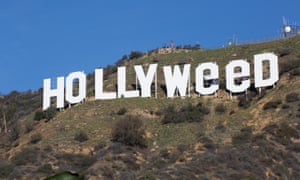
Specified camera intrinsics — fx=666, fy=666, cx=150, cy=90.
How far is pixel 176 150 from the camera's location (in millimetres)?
51125

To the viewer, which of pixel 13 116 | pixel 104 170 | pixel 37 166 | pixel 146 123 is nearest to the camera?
pixel 104 170

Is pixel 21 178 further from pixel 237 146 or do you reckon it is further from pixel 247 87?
pixel 247 87

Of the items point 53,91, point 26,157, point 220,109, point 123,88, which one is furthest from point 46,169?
point 220,109

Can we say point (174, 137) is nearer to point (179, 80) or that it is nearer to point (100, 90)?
point (179, 80)

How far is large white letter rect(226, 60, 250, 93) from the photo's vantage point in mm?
59156

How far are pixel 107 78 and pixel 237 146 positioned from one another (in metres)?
30.8

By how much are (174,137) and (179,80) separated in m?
7.53

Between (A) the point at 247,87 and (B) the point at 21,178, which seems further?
(A) the point at 247,87

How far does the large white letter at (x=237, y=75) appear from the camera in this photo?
59156 mm

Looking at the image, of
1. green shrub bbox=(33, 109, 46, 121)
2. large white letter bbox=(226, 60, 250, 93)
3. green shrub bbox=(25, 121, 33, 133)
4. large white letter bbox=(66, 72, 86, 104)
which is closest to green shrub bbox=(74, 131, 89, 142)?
large white letter bbox=(66, 72, 86, 104)

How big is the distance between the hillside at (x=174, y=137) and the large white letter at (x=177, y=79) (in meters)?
1.17

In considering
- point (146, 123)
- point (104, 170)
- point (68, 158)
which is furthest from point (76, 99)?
point (104, 170)

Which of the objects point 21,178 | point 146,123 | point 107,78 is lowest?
point 21,178

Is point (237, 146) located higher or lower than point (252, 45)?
lower
